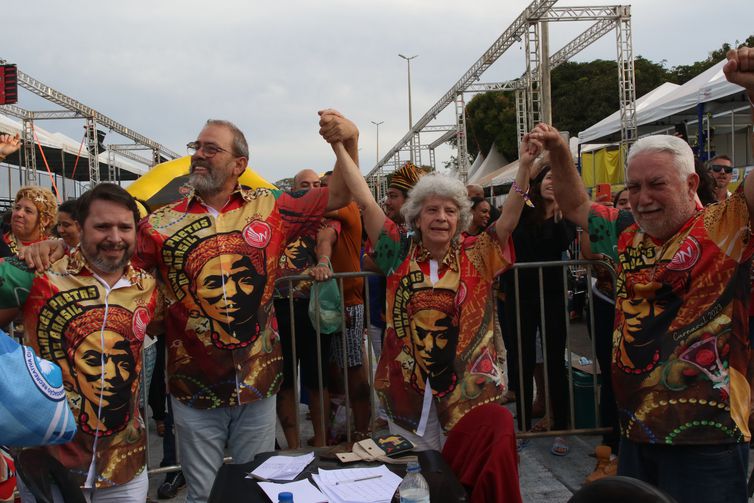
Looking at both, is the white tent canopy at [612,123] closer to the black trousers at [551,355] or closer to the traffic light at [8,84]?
the black trousers at [551,355]

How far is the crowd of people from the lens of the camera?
223cm

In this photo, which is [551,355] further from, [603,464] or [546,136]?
[546,136]

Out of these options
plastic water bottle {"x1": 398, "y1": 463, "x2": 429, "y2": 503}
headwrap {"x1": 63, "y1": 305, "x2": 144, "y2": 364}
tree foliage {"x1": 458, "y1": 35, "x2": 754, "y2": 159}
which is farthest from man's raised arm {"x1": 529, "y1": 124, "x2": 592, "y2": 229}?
tree foliage {"x1": 458, "y1": 35, "x2": 754, "y2": 159}

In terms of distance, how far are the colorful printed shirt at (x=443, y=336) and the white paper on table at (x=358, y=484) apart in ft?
2.81

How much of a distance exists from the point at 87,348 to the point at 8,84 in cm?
1772

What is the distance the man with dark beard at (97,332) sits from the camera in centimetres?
245

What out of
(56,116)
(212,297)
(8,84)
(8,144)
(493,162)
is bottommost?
(212,297)

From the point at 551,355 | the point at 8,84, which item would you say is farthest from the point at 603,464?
the point at 8,84

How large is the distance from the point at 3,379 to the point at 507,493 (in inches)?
57.9

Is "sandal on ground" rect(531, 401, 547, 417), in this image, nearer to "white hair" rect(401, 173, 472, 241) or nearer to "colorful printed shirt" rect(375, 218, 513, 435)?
"colorful printed shirt" rect(375, 218, 513, 435)

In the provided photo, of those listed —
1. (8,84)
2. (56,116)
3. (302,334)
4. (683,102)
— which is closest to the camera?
(302,334)

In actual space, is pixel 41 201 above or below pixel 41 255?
above

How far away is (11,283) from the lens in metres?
2.42

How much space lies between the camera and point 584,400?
4.72 meters
